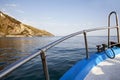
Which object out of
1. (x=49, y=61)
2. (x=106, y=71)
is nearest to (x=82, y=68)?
(x=106, y=71)

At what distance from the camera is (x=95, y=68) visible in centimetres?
329

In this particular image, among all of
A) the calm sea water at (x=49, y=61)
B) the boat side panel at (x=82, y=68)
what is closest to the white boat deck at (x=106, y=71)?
the boat side panel at (x=82, y=68)

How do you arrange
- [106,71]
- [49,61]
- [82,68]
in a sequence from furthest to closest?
[49,61] < [106,71] < [82,68]

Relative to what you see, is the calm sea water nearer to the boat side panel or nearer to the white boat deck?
the boat side panel

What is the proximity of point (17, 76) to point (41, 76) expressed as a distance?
55.5 inches

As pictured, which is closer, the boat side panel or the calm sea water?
the boat side panel

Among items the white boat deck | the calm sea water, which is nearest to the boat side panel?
the white boat deck

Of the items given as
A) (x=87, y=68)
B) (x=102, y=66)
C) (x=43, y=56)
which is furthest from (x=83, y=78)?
(x=43, y=56)

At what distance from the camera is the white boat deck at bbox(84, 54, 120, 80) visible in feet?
9.55

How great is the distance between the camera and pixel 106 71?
3.18 m

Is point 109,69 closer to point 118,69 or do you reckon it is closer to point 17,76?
point 118,69

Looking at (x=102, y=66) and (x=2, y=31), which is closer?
(x=102, y=66)

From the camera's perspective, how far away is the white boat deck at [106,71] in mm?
2912

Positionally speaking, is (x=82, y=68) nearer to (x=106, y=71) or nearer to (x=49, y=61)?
(x=106, y=71)
